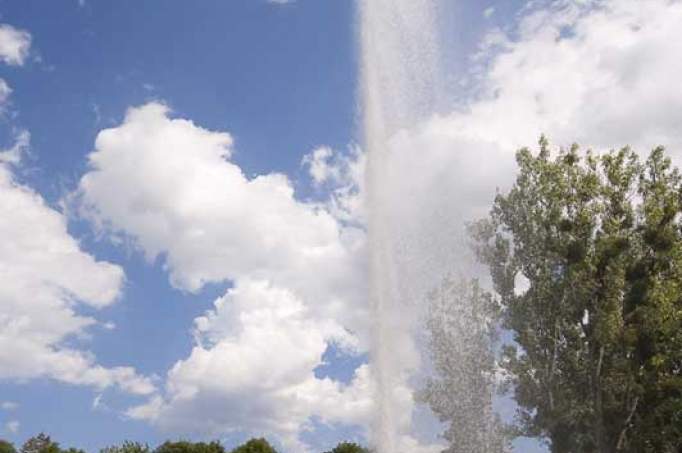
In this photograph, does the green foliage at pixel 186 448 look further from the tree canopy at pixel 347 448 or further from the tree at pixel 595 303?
the tree at pixel 595 303

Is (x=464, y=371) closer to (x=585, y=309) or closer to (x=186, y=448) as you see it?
(x=585, y=309)

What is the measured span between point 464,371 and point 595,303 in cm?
843

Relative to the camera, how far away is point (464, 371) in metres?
30.5

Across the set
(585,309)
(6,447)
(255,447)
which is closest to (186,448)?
(255,447)

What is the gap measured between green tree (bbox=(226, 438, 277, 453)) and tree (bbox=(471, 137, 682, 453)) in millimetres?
51715

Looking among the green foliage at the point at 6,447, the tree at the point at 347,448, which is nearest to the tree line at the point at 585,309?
the tree at the point at 347,448

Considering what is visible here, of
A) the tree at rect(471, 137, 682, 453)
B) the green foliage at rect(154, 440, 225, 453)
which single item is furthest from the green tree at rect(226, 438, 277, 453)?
the tree at rect(471, 137, 682, 453)

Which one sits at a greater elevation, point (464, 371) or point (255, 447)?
point (255, 447)

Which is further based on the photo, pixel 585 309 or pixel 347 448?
pixel 347 448

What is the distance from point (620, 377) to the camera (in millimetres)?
33562

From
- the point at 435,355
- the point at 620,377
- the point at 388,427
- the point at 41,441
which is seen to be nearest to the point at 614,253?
the point at 620,377

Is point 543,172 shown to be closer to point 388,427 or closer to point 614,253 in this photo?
point 614,253

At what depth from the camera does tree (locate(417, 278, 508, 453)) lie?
27891 mm

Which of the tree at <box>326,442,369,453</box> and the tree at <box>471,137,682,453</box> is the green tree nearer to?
the tree at <box>326,442,369,453</box>
